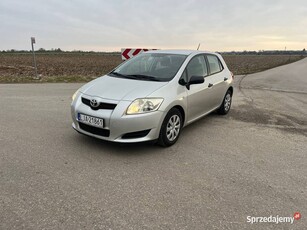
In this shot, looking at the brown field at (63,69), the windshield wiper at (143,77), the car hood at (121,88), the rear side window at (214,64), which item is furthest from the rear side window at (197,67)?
the brown field at (63,69)

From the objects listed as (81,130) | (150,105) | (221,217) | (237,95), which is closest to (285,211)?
(221,217)

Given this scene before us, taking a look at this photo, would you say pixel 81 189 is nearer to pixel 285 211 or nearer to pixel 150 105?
pixel 150 105

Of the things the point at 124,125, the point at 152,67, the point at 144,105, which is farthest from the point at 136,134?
the point at 152,67

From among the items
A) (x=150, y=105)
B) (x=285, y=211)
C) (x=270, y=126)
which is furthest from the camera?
(x=270, y=126)

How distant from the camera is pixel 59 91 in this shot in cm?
918

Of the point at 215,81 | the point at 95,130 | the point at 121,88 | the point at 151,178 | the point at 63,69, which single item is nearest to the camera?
the point at 151,178

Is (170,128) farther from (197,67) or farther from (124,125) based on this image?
(197,67)

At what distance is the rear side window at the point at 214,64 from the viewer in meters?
5.72

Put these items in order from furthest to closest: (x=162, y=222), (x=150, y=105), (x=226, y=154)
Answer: (x=226, y=154) < (x=150, y=105) < (x=162, y=222)

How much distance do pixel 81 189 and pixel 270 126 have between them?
14.3 ft

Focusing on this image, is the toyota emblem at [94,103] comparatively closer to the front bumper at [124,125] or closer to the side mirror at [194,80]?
the front bumper at [124,125]

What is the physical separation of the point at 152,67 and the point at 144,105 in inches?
53.0

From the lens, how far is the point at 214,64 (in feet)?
19.4

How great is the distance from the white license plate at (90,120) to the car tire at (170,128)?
96 cm
